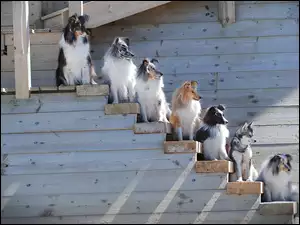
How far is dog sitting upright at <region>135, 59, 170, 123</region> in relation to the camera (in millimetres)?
7039

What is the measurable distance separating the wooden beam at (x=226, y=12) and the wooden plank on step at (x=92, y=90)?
1.85 m

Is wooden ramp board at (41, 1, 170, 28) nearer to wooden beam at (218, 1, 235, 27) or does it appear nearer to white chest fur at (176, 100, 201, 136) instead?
wooden beam at (218, 1, 235, 27)

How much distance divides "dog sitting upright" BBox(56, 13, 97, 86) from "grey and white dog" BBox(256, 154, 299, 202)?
1862mm

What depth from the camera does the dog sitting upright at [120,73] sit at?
278 inches

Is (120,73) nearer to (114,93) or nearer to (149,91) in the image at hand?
(114,93)

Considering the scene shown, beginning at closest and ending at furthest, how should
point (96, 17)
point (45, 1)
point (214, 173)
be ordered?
point (214, 173), point (96, 17), point (45, 1)

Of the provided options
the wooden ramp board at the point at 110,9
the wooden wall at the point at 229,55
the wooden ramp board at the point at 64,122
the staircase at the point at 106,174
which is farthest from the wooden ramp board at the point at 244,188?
the wooden ramp board at the point at 110,9

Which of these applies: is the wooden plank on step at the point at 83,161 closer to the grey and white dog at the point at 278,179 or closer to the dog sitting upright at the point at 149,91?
the dog sitting upright at the point at 149,91

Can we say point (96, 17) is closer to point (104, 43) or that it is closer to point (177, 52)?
point (104, 43)

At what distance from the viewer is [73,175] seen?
6820 millimetres

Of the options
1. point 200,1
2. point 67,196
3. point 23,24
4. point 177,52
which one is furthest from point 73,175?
point 200,1

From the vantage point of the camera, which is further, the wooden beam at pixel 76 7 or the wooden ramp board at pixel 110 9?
the wooden ramp board at pixel 110 9

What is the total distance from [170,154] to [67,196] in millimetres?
985

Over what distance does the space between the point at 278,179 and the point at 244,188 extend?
593 mm
